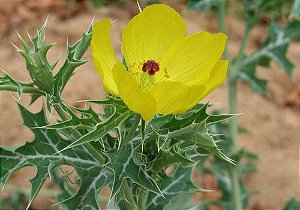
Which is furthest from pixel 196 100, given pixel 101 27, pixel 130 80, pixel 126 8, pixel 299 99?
pixel 126 8

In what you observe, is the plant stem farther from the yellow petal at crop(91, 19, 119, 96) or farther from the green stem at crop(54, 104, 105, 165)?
the yellow petal at crop(91, 19, 119, 96)

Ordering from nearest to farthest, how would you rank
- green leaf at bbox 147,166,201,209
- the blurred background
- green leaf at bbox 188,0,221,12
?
1. green leaf at bbox 147,166,201,209
2. green leaf at bbox 188,0,221,12
3. the blurred background

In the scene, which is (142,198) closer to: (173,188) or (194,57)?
(173,188)

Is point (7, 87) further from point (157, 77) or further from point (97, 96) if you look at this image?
point (97, 96)

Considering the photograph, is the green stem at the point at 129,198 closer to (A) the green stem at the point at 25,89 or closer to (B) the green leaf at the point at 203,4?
(A) the green stem at the point at 25,89

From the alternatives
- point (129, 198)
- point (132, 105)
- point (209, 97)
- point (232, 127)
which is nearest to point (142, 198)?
point (129, 198)

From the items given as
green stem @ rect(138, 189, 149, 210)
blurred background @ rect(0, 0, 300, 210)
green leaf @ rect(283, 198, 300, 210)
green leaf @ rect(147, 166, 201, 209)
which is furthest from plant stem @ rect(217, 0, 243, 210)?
green stem @ rect(138, 189, 149, 210)
